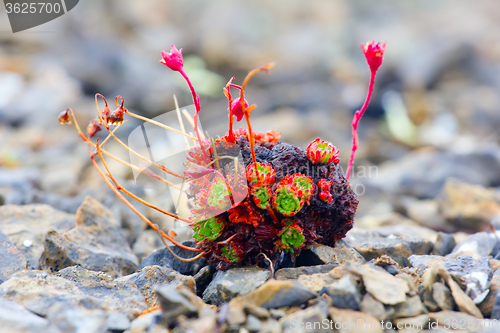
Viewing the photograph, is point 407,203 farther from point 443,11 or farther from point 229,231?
point 443,11

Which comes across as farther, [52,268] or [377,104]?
[377,104]

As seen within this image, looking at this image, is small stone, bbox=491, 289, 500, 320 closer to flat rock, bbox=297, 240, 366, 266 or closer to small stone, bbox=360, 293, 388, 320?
small stone, bbox=360, 293, 388, 320

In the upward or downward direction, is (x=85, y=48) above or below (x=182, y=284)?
above

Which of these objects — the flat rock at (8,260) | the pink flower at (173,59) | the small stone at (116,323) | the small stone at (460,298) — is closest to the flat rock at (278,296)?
the small stone at (116,323)

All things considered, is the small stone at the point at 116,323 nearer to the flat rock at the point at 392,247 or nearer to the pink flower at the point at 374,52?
the flat rock at the point at 392,247

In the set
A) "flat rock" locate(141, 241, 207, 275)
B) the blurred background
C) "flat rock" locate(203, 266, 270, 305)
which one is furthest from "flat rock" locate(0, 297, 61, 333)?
the blurred background

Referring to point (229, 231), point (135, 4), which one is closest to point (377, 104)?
point (229, 231)

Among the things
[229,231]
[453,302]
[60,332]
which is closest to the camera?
[60,332]
